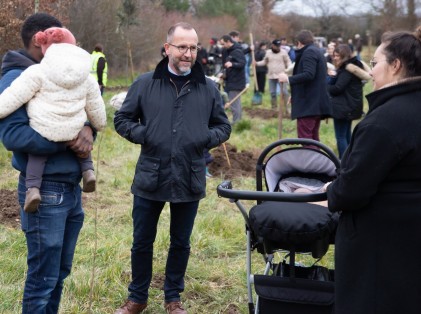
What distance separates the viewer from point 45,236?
2975 millimetres

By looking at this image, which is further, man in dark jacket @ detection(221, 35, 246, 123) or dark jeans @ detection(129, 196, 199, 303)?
man in dark jacket @ detection(221, 35, 246, 123)

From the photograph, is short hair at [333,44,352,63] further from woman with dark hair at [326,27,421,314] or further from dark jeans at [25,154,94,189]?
dark jeans at [25,154,94,189]

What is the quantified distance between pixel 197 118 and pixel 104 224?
8.65 ft

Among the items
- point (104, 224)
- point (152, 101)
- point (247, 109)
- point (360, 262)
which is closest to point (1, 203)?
point (104, 224)

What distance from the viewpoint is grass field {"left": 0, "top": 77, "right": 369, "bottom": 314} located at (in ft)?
13.8

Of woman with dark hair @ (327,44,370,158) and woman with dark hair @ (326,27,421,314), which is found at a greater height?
woman with dark hair @ (327,44,370,158)

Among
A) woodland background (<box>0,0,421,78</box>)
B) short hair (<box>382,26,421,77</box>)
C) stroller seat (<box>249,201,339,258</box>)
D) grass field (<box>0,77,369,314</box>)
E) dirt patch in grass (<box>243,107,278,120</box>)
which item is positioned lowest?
grass field (<box>0,77,369,314</box>)

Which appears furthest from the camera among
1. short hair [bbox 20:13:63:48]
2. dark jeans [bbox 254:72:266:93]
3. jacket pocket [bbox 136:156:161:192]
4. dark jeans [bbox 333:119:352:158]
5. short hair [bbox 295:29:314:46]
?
dark jeans [bbox 254:72:266:93]

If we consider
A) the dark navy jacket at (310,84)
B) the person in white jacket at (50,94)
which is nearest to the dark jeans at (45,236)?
the person in white jacket at (50,94)

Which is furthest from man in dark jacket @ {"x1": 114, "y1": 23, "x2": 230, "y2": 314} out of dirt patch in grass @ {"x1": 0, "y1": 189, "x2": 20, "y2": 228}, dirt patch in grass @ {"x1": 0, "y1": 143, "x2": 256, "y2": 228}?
dirt patch in grass @ {"x1": 0, "y1": 143, "x2": 256, "y2": 228}

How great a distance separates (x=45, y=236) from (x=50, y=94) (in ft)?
2.38

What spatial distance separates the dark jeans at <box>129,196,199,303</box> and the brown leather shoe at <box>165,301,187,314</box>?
0.03 m

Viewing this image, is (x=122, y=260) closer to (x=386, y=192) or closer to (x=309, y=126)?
(x=386, y=192)

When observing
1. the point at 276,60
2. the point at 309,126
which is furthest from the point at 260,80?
the point at 309,126
